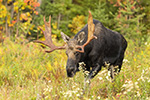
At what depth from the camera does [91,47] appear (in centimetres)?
521

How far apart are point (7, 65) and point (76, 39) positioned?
2.78 metres

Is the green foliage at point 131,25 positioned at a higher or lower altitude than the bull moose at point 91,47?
lower

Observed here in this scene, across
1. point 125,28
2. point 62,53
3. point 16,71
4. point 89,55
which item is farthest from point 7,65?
point 125,28

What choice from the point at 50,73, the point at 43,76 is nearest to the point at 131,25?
the point at 50,73

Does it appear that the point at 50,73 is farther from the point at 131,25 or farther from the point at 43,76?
the point at 131,25

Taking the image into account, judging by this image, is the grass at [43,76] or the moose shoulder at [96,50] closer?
the grass at [43,76]

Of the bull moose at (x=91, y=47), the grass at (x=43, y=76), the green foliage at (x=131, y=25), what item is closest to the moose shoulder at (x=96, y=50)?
the bull moose at (x=91, y=47)

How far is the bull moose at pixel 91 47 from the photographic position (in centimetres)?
474

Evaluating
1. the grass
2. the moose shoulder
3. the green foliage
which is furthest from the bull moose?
the green foliage

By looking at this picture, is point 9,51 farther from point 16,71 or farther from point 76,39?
point 76,39

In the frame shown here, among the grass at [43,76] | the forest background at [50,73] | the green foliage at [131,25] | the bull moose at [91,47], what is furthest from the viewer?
the green foliage at [131,25]

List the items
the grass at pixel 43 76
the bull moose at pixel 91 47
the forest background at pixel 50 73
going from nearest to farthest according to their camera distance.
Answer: the forest background at pixel 50 73
the grass at pixel 43 76
the bull moose at pixel 91 47

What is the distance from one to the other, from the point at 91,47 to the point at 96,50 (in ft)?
0.46

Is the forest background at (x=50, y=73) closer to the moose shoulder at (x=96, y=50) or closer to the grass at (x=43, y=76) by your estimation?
the grass at (x=43, y=76)
